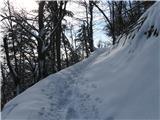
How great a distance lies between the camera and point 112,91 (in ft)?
28.8

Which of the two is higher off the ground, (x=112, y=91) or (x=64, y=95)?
(x=112, y=91)

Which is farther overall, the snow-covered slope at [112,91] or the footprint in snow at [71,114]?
the footprint in snow at [71,114]

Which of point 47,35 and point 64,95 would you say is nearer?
point 64,95

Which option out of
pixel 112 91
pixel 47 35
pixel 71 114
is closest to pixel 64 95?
pixel 71 114

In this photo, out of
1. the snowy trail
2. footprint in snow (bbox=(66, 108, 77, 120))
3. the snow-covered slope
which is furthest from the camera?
the snowy trail

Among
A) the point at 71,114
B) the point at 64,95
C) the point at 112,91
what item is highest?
the point at 112,91

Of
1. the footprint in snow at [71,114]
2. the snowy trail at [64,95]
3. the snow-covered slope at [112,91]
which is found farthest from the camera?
the snowy trail at [64,95]

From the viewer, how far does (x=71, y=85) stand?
11938mm

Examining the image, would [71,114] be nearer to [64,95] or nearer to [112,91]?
[112,91]

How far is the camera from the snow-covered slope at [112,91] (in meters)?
7.50

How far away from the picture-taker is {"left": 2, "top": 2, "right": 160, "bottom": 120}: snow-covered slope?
7.50 meters

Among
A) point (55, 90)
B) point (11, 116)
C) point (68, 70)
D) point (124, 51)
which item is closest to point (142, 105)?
point (124, 51)

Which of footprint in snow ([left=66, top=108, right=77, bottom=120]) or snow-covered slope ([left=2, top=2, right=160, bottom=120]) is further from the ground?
snow-covered slope ([left=2, top=2, right=160, bottom=120])

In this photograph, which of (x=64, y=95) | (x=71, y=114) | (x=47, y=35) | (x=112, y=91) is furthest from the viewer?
(x=47, y=35)
